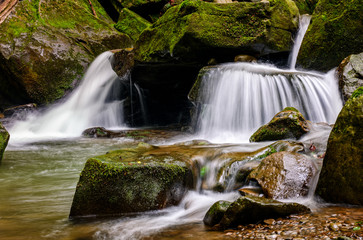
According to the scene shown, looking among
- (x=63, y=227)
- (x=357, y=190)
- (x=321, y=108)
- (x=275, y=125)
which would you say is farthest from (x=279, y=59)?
(x=63, y=227)

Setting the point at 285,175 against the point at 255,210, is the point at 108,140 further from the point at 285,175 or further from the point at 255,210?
the point at 255,210

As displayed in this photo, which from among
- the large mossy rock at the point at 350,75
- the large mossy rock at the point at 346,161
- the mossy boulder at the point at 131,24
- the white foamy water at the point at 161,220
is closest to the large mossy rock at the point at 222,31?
the large mossy rock at the point at 350,75

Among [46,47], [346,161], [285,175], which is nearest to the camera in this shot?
[346,161]

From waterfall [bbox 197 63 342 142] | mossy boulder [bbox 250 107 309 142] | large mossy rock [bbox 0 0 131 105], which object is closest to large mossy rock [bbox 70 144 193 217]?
mossy boulder [bbox 250 107 309 142]

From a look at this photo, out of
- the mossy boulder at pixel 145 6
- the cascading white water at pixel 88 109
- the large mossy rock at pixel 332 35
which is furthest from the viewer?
the mossy boulder at pixel 145 6

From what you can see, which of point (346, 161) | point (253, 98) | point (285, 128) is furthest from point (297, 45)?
point (346, 161)

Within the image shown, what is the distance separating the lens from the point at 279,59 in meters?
9.48

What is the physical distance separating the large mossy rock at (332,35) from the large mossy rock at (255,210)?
722 centimetres

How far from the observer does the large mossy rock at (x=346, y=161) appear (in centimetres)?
263

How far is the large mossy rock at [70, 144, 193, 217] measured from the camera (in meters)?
3.25

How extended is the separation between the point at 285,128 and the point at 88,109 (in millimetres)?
8708

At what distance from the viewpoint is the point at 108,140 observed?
870cm

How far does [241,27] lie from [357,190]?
700 centimetres

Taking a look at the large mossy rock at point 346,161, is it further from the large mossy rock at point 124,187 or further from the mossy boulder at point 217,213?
the large mossy rock at point 124,187
